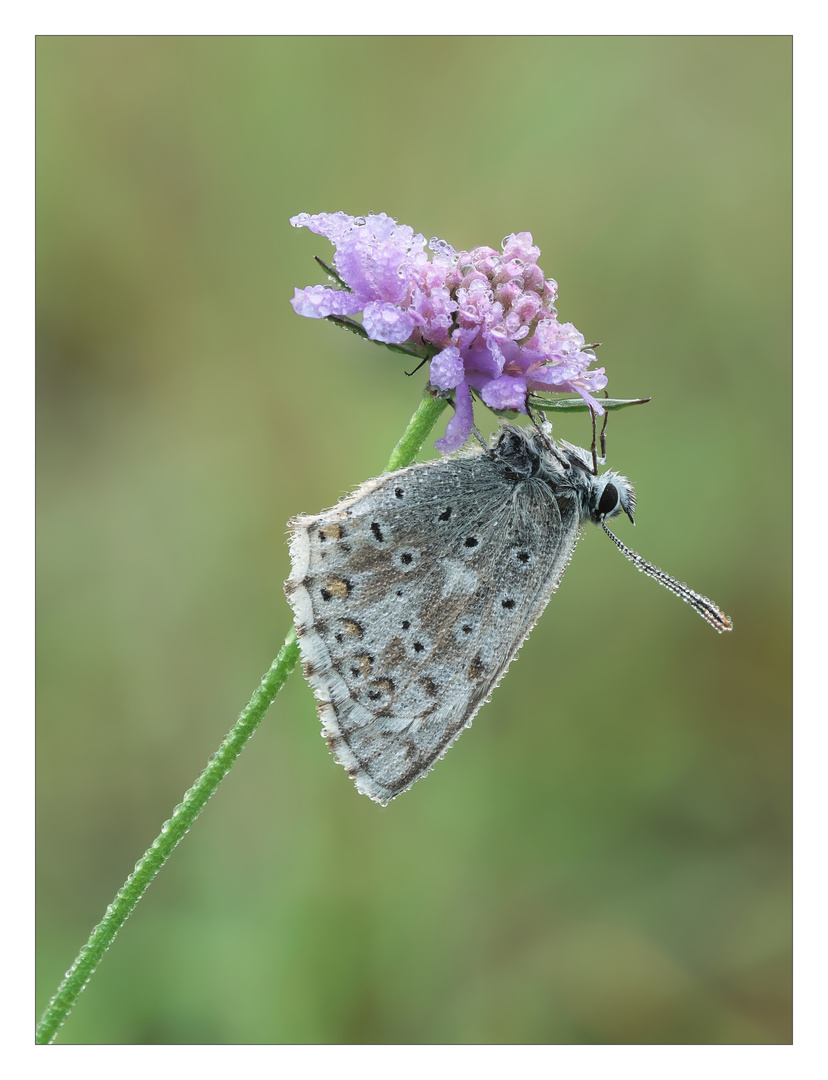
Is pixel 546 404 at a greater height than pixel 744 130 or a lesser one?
lesser

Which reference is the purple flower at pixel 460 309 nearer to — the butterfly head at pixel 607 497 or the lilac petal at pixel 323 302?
the lilac petal at pixel 323 302

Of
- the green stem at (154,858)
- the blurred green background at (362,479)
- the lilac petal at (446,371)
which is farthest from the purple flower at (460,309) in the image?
the blurred green background at (362,479)

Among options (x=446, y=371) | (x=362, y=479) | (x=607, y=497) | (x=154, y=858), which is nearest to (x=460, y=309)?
(x=446, y=371)

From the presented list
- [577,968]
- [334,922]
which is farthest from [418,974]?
[577,968]

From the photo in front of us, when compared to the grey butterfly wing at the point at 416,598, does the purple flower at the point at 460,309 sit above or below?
above

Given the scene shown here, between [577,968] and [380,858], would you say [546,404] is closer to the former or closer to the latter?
[380,858]

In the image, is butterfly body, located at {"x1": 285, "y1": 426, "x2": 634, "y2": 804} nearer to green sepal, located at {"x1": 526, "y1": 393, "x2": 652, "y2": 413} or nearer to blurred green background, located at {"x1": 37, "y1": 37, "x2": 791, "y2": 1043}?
green sepal, located at {"x1": 526, "y1": 393, "x2": 652, "y2": 413}

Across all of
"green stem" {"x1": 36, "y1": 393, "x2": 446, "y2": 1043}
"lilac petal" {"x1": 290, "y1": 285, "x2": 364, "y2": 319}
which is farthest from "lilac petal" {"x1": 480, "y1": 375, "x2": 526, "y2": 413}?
"green stem" {"x1": 36, "y1": 393, "x2": 446, "y2": 1043}
